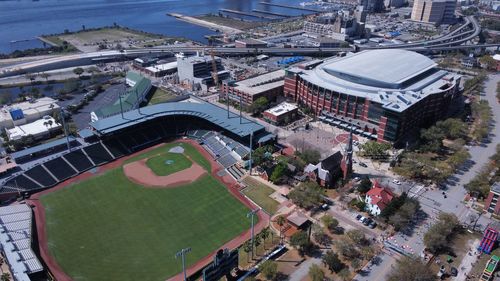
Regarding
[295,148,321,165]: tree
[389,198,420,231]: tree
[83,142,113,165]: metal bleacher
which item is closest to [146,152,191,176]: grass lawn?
[83,142,113,165]: metal bleacher

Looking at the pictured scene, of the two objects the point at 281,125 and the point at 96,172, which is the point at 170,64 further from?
the point at 96,172

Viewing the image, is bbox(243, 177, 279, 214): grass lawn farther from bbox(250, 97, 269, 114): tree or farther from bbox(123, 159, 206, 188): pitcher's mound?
bbox(250, 97, 269, 114): tree

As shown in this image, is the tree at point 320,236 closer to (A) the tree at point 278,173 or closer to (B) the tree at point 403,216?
(B) the tree at point 403,216

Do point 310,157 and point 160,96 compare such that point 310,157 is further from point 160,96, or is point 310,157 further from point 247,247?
point 160,96

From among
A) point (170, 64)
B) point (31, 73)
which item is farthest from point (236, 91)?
point (31, 73)

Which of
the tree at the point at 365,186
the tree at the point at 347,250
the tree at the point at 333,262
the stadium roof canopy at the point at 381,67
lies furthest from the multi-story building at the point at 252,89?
the tree at the point at 333,262

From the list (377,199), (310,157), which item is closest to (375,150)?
(310,157)
